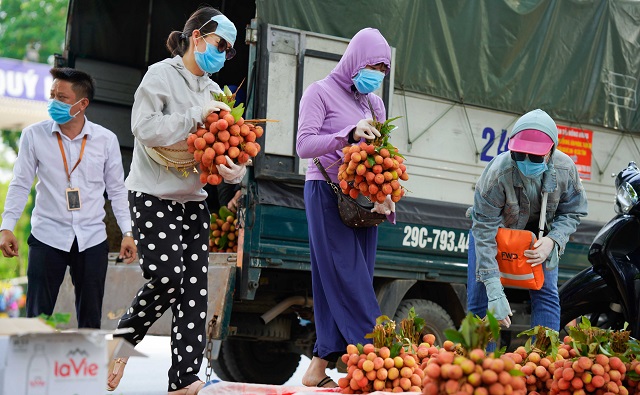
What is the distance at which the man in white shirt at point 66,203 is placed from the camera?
5.64 metres

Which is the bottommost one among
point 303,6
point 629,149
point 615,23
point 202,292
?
point 202,292

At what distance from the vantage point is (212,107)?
4.89m

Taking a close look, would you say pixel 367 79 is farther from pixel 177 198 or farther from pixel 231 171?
pixel 177 198

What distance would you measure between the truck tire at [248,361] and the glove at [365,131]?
3355mm

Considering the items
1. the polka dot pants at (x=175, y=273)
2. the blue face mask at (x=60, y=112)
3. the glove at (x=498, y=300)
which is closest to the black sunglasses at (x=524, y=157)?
the glove at (x=498, y=300)

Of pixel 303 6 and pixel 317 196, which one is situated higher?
pixel 303 6

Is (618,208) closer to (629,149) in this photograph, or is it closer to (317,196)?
(317,196)

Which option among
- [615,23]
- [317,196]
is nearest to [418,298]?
[317,196]

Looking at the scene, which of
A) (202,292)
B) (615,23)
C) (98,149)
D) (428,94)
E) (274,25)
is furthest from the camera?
(615,23)

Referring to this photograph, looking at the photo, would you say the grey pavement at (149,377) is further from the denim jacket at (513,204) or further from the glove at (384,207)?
the denim jacket at (513,204)

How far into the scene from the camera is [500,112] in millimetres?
8148

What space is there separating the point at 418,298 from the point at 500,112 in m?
1.76

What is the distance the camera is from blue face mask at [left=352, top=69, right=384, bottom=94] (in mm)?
5398

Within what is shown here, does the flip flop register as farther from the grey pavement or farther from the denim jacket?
the grey pavement
